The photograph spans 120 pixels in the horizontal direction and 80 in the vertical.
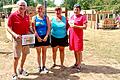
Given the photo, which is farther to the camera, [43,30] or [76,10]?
[76,10]

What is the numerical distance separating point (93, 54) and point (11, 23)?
15.6ft

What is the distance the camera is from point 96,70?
26.5ft

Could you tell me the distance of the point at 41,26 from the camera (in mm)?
7172

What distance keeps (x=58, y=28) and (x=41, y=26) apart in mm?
542

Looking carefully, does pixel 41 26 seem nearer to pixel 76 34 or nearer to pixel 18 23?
pixel 18 23

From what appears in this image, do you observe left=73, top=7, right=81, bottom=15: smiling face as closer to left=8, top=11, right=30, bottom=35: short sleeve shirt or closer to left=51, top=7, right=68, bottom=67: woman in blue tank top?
left=51, top=7, right=68, bottom=67: woman in blue tank top

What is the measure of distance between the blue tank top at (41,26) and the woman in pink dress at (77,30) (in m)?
0.74

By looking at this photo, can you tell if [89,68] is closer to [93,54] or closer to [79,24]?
[79,24]

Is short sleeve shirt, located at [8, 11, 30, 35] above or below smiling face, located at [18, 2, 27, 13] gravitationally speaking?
below

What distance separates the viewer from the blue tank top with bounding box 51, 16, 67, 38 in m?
7.54

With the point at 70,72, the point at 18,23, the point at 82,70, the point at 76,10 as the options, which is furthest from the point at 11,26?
the point at 82,70

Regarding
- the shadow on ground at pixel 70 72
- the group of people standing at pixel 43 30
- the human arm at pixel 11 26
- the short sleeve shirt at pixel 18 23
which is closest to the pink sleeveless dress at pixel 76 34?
the group of people standing at pixel 43 30

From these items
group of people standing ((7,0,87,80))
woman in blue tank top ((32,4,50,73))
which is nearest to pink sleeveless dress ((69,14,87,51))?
group of people standing ((7,0,87,80))

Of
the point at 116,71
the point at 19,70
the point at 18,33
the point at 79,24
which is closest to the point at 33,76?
the point at 19,70
